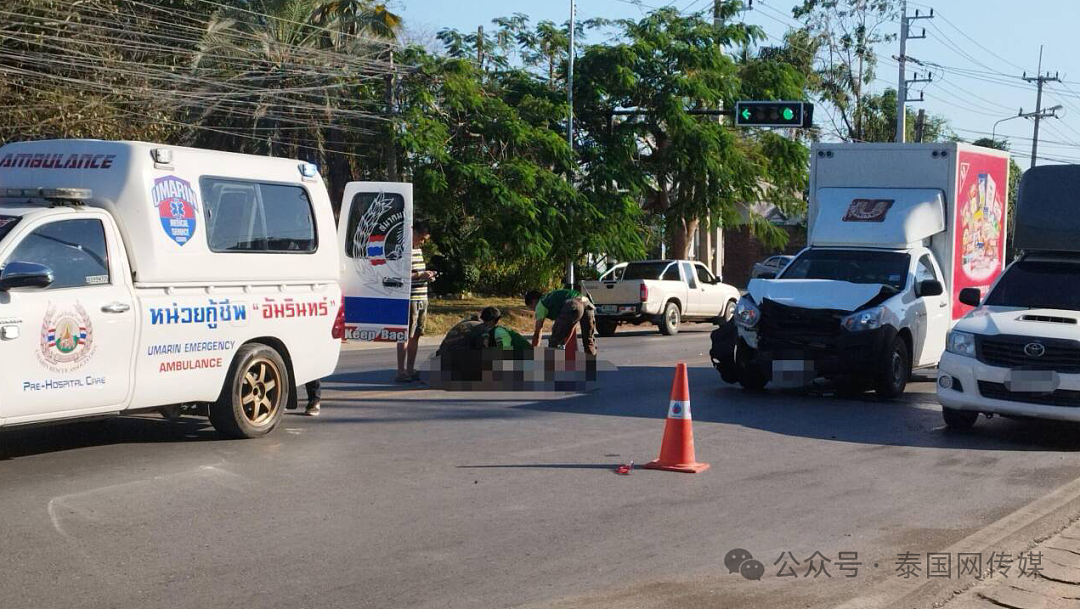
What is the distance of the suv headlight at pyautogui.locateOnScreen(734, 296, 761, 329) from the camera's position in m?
13.3

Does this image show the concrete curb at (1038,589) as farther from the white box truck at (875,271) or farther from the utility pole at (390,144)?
the utility pole at (390,144)

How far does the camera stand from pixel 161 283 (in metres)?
8.88

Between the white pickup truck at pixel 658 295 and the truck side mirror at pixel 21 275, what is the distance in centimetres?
1780

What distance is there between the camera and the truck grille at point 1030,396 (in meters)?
10.2

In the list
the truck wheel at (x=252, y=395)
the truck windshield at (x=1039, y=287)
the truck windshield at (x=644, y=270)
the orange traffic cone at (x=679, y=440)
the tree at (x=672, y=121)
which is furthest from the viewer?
the tree at (x=672, y=121)

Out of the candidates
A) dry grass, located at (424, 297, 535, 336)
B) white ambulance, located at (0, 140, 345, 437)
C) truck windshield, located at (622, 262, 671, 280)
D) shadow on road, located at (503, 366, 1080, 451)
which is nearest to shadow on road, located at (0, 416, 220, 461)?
white ambulance, located at (0, 140, 345, 437)

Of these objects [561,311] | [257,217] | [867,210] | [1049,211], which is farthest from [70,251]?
[867,210]

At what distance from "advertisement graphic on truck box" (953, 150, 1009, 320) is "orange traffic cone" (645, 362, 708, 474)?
768 cm

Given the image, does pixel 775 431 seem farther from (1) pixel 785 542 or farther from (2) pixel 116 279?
(2) pixel 116 279

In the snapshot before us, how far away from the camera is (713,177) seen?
31.9 m

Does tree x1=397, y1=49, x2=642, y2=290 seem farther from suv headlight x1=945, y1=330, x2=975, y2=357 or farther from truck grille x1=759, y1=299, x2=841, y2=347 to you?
suv headlight x1=945, y1=330, x2=975, y2=357

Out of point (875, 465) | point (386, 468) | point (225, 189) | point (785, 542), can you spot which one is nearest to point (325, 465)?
point (386, 468)

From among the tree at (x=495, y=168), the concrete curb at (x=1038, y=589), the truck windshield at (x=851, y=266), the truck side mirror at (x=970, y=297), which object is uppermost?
the tree at (x=495, y=168)

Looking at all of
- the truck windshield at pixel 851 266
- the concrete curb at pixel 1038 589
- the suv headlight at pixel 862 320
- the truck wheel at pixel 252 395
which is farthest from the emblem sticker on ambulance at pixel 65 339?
the truck windshield at pixel 851 266
